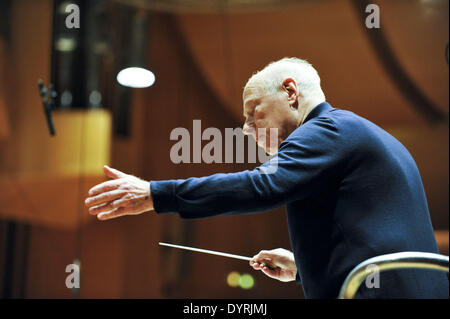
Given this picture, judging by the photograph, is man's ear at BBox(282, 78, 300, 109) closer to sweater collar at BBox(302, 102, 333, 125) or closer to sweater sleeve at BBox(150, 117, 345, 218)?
sweater collar at BBox(302, 102, 333, 125)

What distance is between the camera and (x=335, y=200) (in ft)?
3.63

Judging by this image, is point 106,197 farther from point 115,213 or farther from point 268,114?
point 268,114

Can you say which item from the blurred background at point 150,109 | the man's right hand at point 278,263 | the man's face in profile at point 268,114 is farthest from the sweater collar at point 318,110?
the blurred background at point 150,109

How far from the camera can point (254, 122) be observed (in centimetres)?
134

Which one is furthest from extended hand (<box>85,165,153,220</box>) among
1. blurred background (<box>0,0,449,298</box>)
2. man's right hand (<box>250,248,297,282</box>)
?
blurred background (<box>0,0,449,298</box>)

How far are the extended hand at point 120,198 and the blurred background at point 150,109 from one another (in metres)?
2.71


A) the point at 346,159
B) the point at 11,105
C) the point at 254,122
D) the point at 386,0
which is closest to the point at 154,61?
the point at 11,105

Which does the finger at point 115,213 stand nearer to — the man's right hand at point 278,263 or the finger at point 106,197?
the finger at point 106,197

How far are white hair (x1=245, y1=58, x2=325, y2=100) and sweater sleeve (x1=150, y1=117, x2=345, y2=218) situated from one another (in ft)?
0.95

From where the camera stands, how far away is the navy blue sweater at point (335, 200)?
3.41 feet

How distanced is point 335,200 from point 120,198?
455mm

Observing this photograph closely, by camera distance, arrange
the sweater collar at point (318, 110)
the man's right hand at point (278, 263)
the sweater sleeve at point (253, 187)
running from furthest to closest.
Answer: the man's right hand at point (278, 263) < the sweater collar at point (318, 110) < the sweater sleeve at point (253, 187)

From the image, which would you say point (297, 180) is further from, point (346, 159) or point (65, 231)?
point (65, 231)

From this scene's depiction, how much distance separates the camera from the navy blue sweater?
104cm
